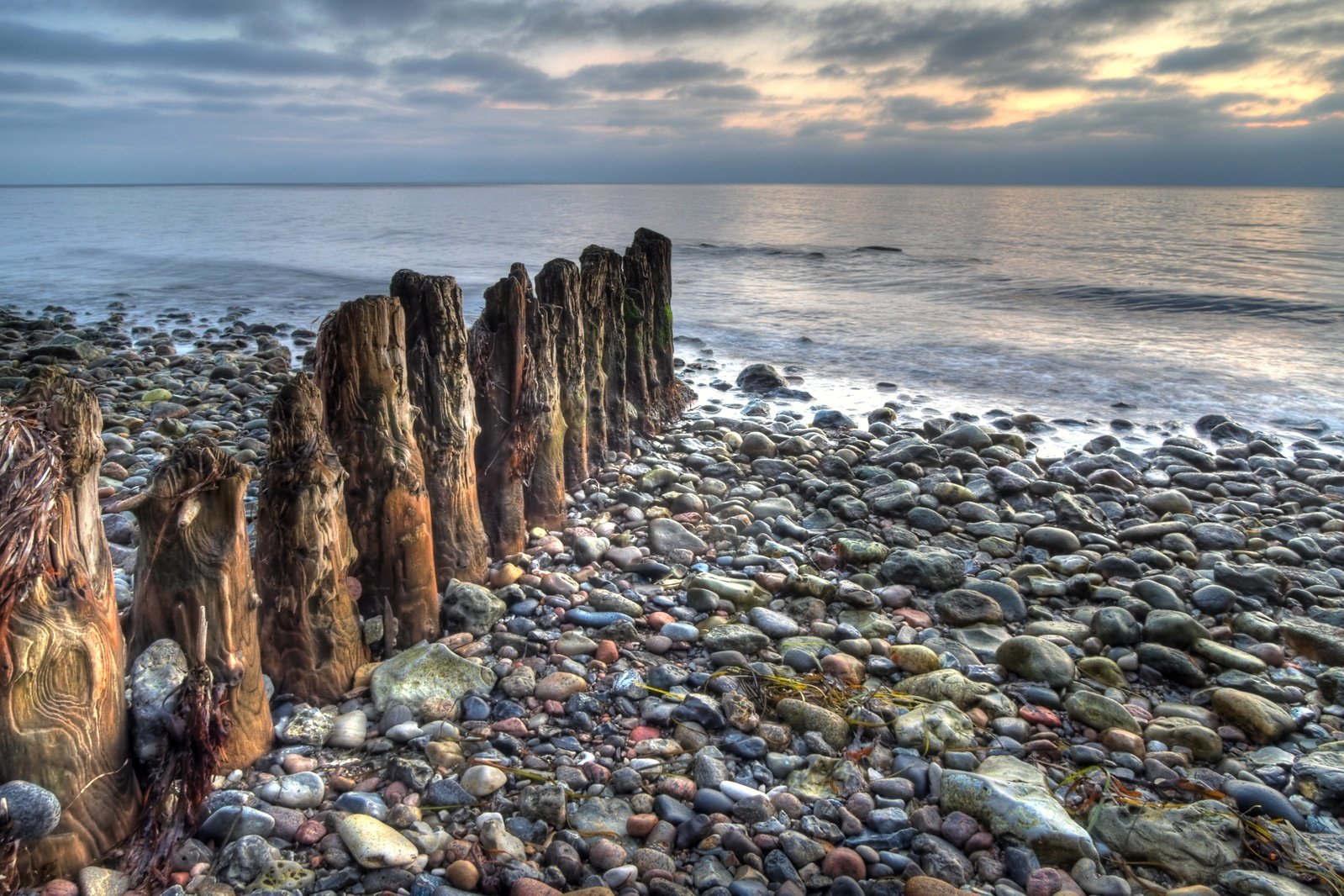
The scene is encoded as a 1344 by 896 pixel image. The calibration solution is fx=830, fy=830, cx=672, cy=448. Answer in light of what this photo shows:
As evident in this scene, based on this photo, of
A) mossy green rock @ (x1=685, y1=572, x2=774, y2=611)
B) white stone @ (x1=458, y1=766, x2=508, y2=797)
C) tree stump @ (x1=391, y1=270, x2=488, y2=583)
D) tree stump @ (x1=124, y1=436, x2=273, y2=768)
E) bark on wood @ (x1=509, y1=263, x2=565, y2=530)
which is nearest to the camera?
tree stump @ (x1=124, y1=436, x2=273, y2=768)

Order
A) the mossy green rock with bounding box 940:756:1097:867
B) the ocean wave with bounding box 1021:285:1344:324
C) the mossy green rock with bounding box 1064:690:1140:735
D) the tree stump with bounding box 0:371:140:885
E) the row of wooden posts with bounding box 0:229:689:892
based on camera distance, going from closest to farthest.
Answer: the tree stump with bounding box 0:371:140:885 < the row of wooden posts with bounding box 0:229:689:892 < the mossy green rock with bounding box 940:756:1097:867 < the mossy green rock with bounding box 1064:690:1140:735 < the ocean wave with bounding box 1021:285:1344:324

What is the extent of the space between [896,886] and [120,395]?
410 inches

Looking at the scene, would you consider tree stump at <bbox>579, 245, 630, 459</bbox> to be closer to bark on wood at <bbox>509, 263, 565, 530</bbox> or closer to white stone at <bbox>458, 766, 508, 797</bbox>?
bark on wood at <bbox>509, 263, 565, 530</bbox>

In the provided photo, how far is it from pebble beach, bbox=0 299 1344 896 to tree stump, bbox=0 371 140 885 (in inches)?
5.4

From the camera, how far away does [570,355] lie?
7289 mm

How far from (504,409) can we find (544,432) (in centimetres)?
39

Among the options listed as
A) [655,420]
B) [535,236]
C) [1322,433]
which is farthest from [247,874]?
[535,236]

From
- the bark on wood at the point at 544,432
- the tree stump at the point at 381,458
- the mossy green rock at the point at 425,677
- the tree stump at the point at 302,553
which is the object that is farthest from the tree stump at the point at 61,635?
the bark on wood at the point at 544,432

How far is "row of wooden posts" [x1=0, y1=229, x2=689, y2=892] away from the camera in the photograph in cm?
279

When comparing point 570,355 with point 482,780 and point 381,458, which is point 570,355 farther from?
point 482,780

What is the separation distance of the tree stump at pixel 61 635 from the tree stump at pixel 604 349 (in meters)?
4.86

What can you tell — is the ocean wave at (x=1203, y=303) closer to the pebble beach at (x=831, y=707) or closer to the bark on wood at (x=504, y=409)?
the pebble beach at (x=831, y=707)

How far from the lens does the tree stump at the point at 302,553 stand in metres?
3.88

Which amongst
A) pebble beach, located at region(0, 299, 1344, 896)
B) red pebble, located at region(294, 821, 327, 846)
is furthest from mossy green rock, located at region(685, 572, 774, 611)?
red pebble, located at region(294, 821, 327, 846)
